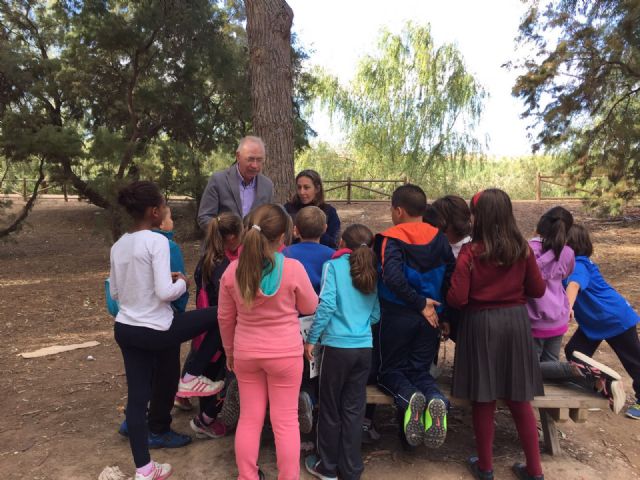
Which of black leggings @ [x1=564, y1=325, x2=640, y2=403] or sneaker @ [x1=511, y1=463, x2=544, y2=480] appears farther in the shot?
black leggings @ [x1=564, y1=325, x2=640, y2=403]

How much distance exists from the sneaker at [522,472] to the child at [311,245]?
1.46 m

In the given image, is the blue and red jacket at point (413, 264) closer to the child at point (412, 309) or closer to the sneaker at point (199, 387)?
the child at point (412, 309)

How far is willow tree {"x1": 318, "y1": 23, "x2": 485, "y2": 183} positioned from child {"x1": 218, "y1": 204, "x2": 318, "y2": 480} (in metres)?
18.8

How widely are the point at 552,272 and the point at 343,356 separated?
1.44 metres

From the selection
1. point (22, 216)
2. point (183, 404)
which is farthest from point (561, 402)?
point (22, 216)

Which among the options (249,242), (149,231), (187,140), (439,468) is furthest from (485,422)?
(187,140)

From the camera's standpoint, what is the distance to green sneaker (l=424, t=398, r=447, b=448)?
2.71 meters

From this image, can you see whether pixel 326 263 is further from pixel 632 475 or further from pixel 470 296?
pixel 632 475

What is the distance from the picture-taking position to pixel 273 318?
2564 mm

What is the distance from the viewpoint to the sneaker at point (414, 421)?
2725 mm

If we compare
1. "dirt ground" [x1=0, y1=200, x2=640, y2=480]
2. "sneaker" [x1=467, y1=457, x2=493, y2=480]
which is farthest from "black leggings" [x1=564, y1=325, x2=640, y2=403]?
"sneaker" [x1=467, y1=457, x2=493, y2=480]

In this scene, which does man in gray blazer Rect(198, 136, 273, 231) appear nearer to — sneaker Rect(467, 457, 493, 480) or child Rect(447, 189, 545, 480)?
child Rect(447, 189, 545, 480)

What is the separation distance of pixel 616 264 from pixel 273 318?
8.75 metres

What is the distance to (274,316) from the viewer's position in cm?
256
